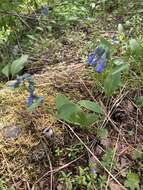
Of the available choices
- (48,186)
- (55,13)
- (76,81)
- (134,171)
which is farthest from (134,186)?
(55,13)

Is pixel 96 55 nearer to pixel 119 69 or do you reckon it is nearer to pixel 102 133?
pixel 119 69

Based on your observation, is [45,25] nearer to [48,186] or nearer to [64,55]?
[64,55]

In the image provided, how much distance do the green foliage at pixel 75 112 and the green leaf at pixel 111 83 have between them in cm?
13

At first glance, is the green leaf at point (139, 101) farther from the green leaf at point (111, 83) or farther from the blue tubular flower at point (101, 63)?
the blue tubular flower at point (101, 63)

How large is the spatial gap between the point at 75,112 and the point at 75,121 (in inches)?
1.9

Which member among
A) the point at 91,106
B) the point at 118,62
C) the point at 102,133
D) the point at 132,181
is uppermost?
the point at 118,62

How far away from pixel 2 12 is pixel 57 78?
1025mm

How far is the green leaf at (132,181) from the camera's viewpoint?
1.78 meters

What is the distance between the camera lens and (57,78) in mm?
2312

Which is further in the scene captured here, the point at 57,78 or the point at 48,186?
the point at 57,78

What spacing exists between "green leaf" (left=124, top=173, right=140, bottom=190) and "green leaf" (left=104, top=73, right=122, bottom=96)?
45 cm

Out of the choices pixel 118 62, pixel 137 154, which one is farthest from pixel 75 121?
pixel 118 62

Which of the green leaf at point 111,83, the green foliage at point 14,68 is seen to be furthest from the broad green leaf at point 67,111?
the green foliage at point 14,68

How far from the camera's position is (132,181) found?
5.89 ft
